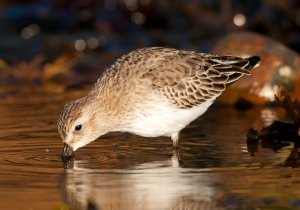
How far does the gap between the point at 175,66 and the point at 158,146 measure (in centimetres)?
84

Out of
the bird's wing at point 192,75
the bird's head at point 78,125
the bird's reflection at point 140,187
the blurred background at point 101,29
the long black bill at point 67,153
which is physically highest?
the blurred background at point 101,29

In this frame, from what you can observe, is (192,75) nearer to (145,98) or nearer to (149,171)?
(145,98)

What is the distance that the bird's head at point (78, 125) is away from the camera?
8.96 m

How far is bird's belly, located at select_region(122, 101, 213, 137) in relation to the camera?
910 cm

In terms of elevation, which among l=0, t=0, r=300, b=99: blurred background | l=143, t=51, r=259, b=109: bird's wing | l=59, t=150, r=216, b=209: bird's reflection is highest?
l=0, t=0, r=300, b=99: blurred background

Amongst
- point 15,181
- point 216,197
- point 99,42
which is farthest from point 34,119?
point 99,42

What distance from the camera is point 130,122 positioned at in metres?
9.18

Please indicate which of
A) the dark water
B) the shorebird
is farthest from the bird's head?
the dark water

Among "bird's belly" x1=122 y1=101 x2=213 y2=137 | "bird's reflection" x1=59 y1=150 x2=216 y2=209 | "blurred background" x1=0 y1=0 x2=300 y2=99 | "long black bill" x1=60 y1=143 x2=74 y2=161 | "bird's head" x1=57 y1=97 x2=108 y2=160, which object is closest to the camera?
"bird's reflection" x1=59 y1=150 x2=216 y2=209

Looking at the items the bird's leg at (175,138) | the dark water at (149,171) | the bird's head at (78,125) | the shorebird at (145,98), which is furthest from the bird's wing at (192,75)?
the bird's head at (78,125)

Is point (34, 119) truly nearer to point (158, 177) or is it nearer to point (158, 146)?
point (158, 146)

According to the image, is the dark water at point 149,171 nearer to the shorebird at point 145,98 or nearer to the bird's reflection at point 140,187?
the bird's reflection at point 140,187

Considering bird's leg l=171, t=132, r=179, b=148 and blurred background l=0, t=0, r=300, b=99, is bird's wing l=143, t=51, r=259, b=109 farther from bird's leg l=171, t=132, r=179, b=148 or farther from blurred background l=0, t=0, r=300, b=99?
blurred background l=0, t=0, r=300, b=99

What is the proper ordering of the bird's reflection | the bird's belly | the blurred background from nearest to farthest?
the bird's reflection, the bird's belly, the blurred background
